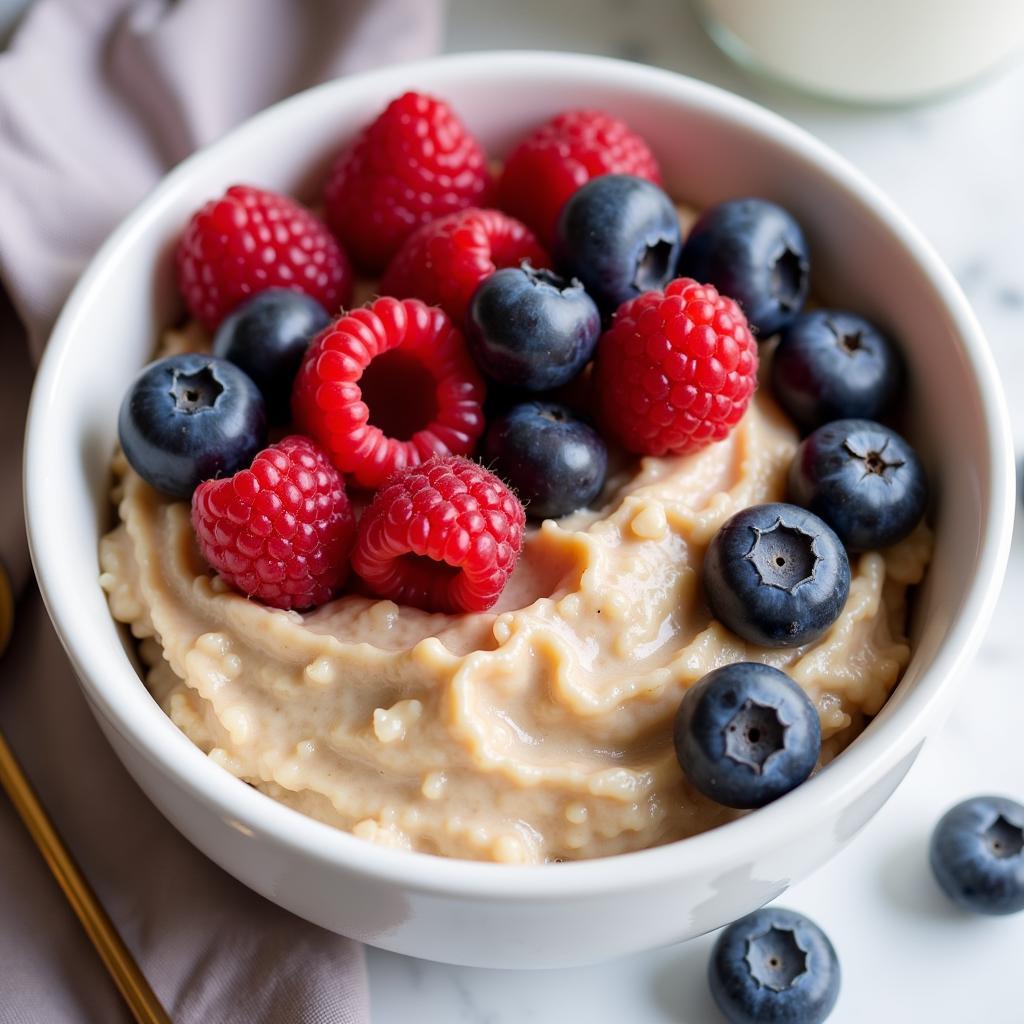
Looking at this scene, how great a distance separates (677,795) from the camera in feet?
5.97

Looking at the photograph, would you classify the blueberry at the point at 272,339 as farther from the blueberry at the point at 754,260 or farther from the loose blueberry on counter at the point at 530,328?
the blueberry at the point at 754,260

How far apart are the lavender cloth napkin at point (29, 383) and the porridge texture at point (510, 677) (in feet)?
1.04

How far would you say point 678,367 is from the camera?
1937mm

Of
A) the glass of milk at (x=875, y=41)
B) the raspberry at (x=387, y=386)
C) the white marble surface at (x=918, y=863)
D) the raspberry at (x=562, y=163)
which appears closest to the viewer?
the raspberry at (x=387, y=386)

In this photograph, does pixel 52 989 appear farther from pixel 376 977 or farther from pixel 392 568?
pixel 392 568

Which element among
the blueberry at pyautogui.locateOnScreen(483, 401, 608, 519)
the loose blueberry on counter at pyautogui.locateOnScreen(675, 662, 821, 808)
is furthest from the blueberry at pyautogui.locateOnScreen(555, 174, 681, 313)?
the loose blueberry on counter at pyautogui.locateOnScreen(675, 662, 821, 808)

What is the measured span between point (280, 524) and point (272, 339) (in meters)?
0.39

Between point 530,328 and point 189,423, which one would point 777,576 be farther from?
point 189,423

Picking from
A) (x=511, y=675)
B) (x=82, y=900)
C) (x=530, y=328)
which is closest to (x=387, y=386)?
(x=530, y=328)

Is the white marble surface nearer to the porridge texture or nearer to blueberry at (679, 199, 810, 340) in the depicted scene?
the porridge texture

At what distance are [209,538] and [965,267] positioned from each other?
176 centimetres

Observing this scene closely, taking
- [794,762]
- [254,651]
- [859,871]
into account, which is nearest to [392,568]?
[254,651]

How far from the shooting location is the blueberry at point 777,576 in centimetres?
183

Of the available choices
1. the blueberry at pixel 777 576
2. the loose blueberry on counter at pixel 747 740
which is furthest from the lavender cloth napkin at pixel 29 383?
the blueberry at pixel 777 576
